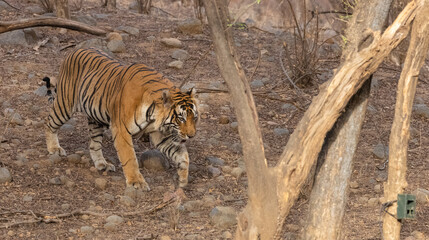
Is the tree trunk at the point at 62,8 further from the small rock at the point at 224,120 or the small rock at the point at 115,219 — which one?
the small rock at the point at 115,219

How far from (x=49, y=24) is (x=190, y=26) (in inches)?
100

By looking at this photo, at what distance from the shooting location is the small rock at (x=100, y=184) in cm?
627

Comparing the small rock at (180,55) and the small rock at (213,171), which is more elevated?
the small rock at (180,55)

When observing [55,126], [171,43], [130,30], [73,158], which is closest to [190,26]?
[171,43]

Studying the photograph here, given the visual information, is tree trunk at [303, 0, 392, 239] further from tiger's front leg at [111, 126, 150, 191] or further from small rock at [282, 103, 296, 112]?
small rock at [282, 103, 296, 112]

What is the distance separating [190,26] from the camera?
10.8 meters

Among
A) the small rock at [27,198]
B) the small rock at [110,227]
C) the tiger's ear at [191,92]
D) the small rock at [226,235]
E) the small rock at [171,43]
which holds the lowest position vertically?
the small rock at [110,227]

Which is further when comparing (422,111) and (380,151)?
(422,111)

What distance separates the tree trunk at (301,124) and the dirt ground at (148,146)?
1.25 m

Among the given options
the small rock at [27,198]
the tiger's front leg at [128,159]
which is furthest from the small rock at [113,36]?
the small rock at [27,198]

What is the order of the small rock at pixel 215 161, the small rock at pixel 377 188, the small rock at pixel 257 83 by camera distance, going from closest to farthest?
the small rock at pixel 377 188
the small rock at pixel 215 161
the small rock at pixel 257 83

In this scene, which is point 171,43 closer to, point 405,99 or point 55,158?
point 55,158

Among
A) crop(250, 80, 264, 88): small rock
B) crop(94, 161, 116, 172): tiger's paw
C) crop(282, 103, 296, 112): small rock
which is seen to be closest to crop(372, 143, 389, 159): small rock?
crop(282, 103, 296, 112): small rock

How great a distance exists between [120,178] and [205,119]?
1988 mm
